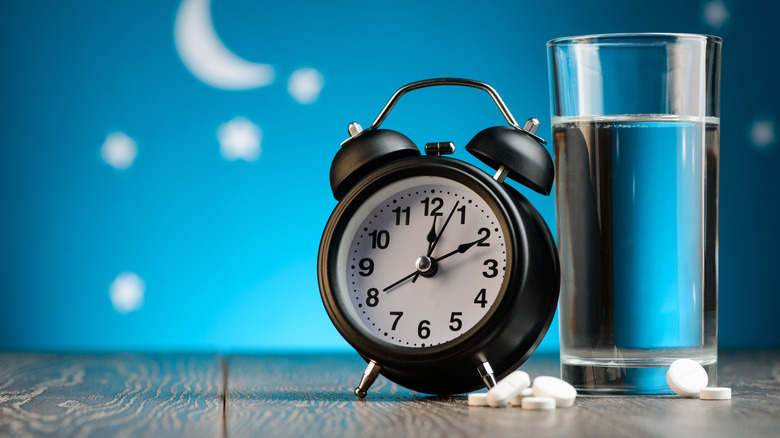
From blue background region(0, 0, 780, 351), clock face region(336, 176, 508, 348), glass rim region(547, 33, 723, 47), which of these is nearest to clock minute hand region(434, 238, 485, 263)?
clock face region(336, 176, 508, 348)

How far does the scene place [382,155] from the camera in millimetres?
871

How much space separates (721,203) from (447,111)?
750 mm

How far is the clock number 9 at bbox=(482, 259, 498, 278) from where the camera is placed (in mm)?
827

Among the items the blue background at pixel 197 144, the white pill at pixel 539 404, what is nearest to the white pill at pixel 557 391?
the white pill at pixel 539 404

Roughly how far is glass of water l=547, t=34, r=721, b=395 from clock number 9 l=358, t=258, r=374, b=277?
7.4 inches

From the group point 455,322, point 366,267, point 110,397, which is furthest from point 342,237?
point 110,397

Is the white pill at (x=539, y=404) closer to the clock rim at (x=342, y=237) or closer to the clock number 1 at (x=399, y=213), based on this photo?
the clock rim at (x=342, y=237)

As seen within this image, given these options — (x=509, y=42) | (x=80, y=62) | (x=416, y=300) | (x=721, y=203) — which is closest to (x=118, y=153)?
(x=80, y=62)

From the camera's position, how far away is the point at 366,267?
0.88 meters

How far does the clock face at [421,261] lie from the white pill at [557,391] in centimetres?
9

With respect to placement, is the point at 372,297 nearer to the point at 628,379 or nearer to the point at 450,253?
the point at 450,253

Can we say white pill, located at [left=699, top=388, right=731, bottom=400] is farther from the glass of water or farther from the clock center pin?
the clock center pin

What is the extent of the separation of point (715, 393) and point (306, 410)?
0.36 meters

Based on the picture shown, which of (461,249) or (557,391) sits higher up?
(461,249)
